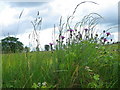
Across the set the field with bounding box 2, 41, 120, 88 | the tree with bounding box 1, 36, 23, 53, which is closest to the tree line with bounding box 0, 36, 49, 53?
the tree with bounding box 1, 36, 23, 53

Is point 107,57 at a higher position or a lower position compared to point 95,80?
higher

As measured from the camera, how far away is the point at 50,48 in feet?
14.1

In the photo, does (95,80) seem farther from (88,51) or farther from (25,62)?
(25,62)

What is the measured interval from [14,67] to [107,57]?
1.33 metres

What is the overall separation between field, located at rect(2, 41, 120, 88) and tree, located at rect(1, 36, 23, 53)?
0.66 meters

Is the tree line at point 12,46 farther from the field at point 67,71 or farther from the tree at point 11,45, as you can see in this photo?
the field at point 67,71

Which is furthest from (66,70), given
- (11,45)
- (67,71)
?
(11,45)

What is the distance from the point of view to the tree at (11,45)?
13.8 feet

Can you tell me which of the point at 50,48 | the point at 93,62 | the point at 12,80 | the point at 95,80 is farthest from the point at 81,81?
the point at 50,48

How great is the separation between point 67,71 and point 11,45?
1.90m

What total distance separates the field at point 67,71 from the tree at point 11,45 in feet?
2.17

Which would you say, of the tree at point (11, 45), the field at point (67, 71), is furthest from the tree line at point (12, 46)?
the field at point (67, 71)

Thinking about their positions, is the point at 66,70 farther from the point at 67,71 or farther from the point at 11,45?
the point at 11,45

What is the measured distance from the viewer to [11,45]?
14.7 ft
